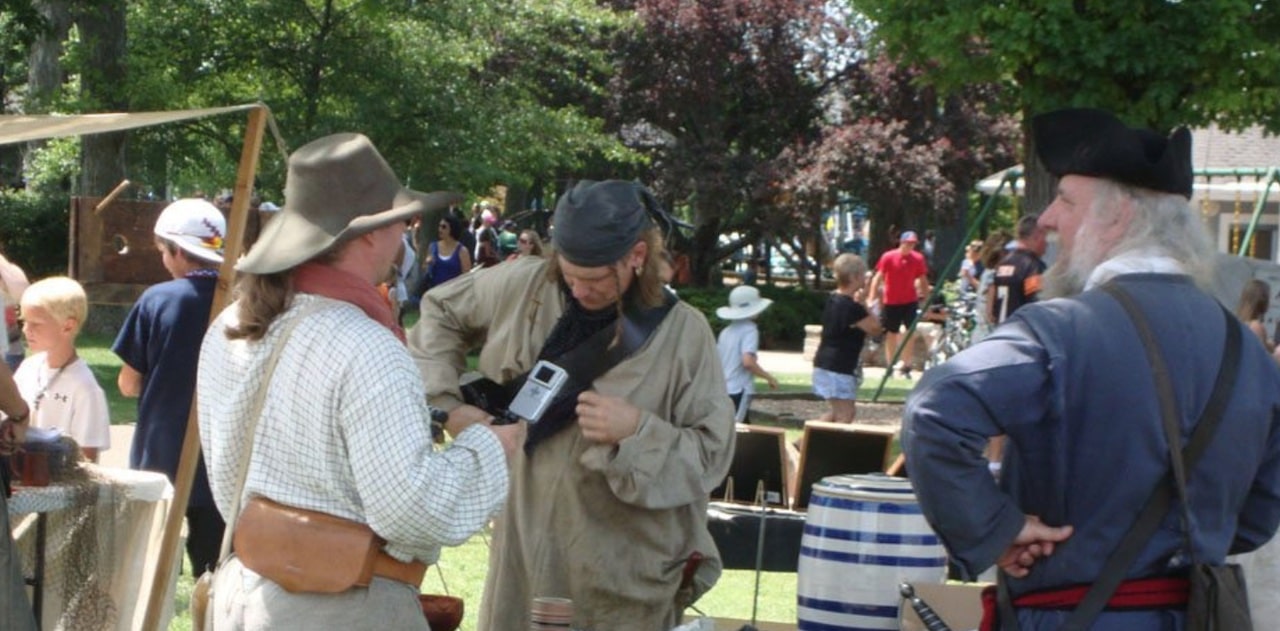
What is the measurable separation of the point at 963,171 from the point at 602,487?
75.6 ft

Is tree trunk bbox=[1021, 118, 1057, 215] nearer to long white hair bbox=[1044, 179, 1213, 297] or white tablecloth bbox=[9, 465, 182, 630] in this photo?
white tablecloth bbox=[9, 465, 182, 630]

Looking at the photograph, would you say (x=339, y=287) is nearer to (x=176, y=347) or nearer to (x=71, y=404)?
(x=176, y=347)

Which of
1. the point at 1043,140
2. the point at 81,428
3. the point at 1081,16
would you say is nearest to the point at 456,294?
the point at 1043,140

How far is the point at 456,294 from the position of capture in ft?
14.3

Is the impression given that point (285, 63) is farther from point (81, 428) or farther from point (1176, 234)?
point (1176, 234)

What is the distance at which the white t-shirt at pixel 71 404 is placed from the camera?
6.31 m

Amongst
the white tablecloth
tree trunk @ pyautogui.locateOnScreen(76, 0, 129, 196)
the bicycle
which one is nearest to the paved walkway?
the bicycle

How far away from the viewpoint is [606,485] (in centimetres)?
414

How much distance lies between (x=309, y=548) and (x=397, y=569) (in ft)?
0.63

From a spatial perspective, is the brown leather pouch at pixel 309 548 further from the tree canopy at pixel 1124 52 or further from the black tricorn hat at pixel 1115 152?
the tree canopy at pixel 1124 52

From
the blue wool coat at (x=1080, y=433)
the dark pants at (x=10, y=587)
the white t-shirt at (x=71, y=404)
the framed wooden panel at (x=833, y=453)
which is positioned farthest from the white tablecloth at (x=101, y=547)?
the blue wool coat at (x=1080, y=433)

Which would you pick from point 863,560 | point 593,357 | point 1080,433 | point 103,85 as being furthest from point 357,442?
point 103,85

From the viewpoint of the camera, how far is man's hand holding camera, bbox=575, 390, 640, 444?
12.9 feet

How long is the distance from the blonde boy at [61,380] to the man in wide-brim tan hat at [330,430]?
3166 millimetres
